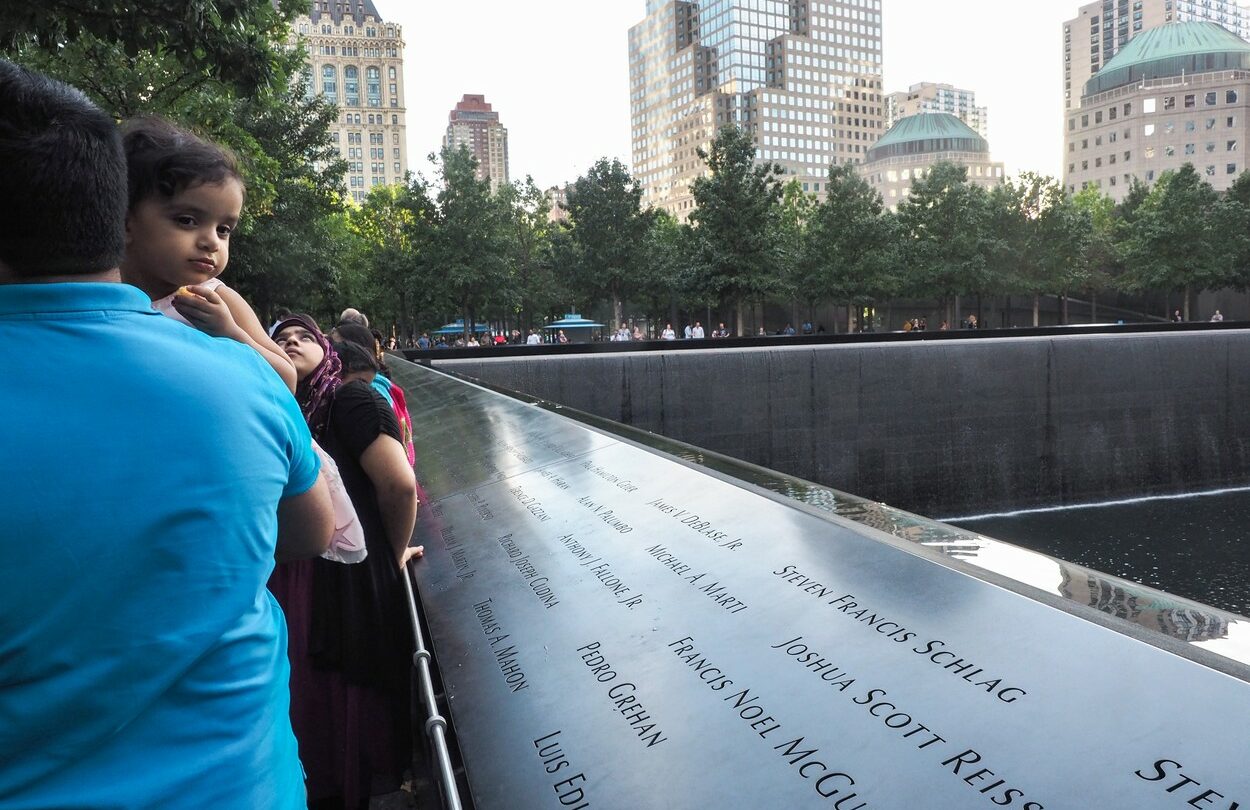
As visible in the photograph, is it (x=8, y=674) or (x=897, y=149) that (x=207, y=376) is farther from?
(x=897, y=149)

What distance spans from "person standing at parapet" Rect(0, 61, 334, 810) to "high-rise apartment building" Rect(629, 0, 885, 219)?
135 meters

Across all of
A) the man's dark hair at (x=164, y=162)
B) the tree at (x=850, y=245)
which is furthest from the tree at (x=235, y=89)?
the tree at (x=850, y=245)

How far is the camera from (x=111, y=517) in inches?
37.5

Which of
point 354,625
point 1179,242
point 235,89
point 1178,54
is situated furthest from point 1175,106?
point 354,625

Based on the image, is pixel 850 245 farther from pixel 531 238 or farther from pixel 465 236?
pixel 531 238

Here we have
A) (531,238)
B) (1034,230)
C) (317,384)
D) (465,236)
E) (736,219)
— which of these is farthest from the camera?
(531,238)

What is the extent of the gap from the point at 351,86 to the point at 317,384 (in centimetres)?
14162

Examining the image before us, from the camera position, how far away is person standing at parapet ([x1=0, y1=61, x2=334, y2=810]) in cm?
92

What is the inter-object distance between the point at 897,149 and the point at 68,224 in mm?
123580

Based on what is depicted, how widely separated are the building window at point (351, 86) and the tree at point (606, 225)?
108m

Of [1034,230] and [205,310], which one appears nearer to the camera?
[205,310]

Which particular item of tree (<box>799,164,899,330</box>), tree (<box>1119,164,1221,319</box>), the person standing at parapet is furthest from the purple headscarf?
tree (<box>1119,164,1221,319</box>)

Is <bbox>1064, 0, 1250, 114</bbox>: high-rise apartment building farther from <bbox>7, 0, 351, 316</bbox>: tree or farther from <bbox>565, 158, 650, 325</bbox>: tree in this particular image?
<bbox>7, 0, 351, 316</bbox>: tree

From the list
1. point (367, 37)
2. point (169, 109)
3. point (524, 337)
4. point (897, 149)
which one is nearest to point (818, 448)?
point (169, 109)
